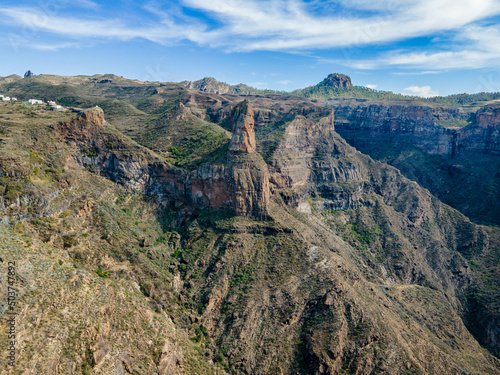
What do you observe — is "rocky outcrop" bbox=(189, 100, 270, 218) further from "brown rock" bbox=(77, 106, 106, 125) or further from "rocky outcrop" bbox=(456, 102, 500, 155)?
"rocky outcrop" bbox=(456, 102, 500, 155)

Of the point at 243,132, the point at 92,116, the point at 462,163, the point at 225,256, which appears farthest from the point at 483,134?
the point at 92,116

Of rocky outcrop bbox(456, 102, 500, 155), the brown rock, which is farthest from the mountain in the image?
rocky outcrop bbox(456, 102, 500, 155)

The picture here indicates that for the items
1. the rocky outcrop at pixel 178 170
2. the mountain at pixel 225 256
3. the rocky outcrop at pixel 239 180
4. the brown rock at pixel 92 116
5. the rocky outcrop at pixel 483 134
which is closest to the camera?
the mountain at pixel 225 256

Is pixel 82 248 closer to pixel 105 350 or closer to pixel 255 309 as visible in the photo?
pixel 105 350

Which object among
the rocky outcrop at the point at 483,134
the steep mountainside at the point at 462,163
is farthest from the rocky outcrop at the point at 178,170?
the rocky outcrop at the point at 483,134

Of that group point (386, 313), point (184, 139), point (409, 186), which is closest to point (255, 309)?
point (386, 313)

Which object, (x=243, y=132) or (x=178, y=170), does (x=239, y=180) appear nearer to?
(x=243, y=132)

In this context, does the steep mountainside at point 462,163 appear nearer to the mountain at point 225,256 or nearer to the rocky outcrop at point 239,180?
the mountain at point 225,256
